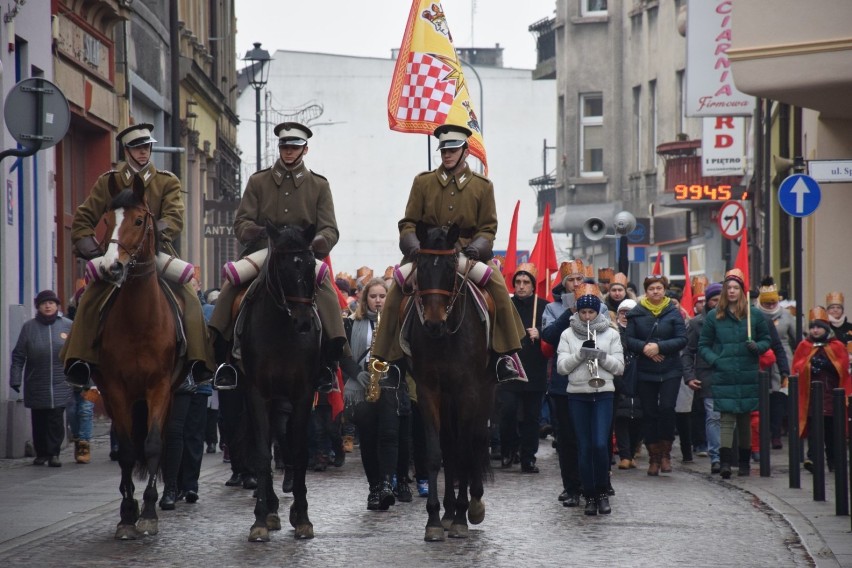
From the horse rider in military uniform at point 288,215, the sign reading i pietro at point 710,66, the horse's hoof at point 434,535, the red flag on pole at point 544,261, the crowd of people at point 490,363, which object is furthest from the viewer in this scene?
the sign reading i pietro at point 710,66

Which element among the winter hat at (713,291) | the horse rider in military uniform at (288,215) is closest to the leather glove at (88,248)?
the horse rider in military uniform at (288,215)

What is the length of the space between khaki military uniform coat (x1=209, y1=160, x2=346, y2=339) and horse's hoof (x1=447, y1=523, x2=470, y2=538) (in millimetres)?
1921

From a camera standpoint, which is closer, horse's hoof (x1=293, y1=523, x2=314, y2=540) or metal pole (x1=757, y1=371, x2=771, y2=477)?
horse's hoof (x1=293, y1=523, x2=314, y2=540)

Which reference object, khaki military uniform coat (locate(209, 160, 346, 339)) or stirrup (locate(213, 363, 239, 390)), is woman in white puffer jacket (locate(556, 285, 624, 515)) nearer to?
khaki military uniform coat (locate(209, 160, 346, 339))

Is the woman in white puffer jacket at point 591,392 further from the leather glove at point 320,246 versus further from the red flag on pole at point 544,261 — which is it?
the red flag on pole at point 544,261

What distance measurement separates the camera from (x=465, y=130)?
12367 mm

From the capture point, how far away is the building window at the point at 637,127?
50.2 m

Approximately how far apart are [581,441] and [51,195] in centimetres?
1001

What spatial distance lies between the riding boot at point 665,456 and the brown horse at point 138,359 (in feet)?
22.1

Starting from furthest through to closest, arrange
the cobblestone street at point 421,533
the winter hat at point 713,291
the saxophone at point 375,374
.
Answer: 1. the winter hat at point 713,291
2. the saxophone at point 375,374
3. the cobblestone street at point 421,533

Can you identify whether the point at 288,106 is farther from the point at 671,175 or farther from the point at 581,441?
the point at 581,441

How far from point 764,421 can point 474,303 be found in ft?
18.0

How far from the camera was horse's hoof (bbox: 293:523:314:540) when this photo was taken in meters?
11.2

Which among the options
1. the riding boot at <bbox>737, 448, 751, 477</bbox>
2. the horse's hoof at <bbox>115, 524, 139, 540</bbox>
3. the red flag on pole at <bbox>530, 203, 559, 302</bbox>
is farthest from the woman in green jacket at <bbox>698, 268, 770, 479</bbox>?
the horse's hoof at <bbox>115, 524, 139, 540</bbox>
